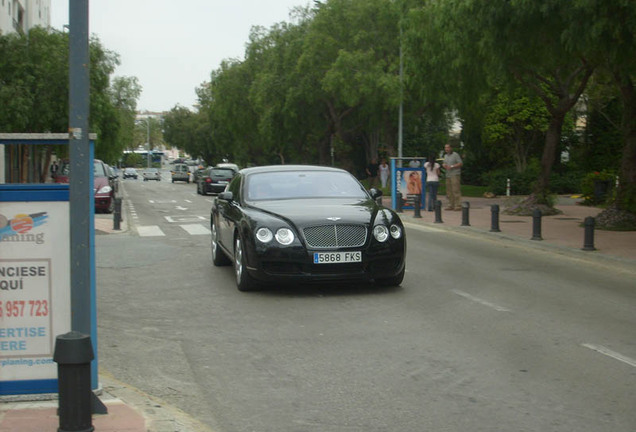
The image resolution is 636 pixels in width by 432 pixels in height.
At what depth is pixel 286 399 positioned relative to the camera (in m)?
5.19

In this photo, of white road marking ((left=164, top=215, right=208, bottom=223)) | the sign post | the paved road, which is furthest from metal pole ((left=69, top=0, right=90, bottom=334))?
white road marking ((left=164, top=215, right=208, bottom=223))

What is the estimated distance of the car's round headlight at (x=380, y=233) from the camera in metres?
9.11

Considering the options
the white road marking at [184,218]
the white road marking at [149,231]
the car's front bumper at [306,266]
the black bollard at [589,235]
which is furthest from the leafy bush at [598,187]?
the car's front bumper at [306,266]

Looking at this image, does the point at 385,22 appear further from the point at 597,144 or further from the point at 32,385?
the point at 32,385

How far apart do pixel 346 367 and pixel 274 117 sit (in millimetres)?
41631

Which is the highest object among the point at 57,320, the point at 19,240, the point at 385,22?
the point at 385,22

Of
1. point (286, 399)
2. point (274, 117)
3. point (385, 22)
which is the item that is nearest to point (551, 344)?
point (286, 399)

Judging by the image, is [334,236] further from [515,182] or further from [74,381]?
[515,182]

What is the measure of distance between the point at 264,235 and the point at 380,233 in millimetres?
1367

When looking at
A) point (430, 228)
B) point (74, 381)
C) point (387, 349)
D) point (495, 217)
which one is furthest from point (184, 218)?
point (74, 381)

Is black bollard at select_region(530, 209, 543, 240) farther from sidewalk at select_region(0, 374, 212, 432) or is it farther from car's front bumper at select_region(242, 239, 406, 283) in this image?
sidewalk at select_region(0, 374, 212, 432)

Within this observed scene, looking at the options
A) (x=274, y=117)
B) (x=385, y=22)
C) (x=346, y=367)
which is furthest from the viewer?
(x=274, y=117)

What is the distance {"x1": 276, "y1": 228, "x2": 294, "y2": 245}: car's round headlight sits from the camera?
29.3 feet

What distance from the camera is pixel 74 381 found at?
155 inches
